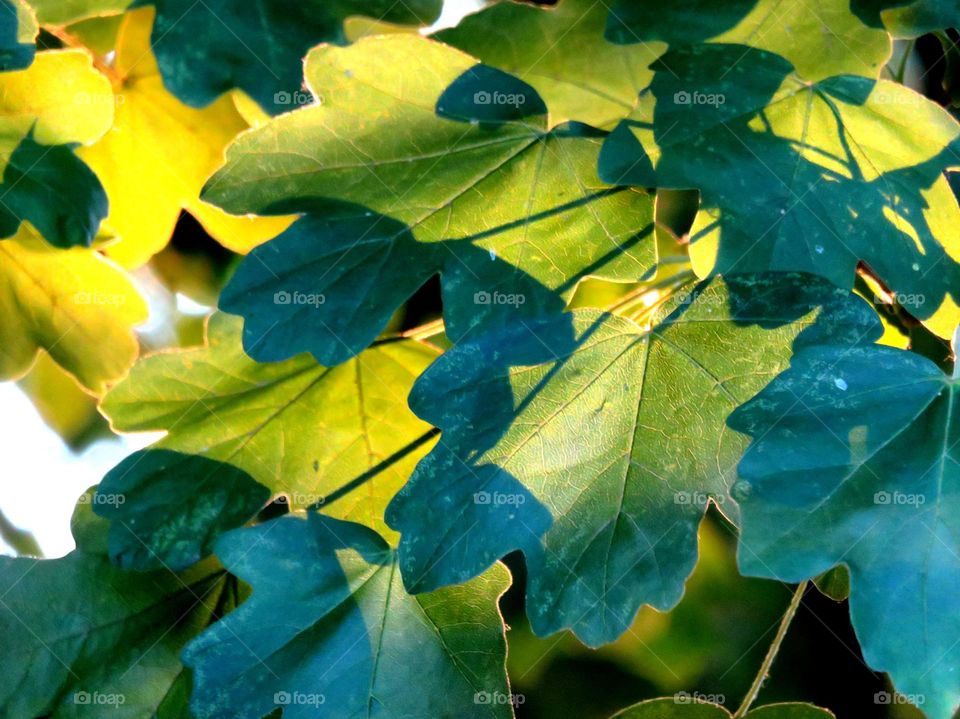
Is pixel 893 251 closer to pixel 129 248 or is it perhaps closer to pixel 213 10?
pixel 213 10

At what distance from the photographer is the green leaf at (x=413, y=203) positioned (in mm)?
826

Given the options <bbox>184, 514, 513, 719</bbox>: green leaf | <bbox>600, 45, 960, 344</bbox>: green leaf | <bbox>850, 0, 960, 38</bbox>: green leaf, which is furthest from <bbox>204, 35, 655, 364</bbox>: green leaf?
<bbox>850, 0, 960, 38</bbox>: green leaf

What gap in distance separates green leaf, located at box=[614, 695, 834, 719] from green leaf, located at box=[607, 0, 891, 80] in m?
0.61

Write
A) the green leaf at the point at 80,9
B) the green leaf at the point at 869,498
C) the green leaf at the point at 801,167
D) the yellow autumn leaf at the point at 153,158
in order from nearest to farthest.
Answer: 1. the green leaf at the point at 869,498
2. the green leaf at the point at 801,167
3. the green leaf at the point at 80,9
4. the yellow autumn leaf at the point at 153,158

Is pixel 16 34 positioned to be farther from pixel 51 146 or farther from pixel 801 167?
pixel 801 167

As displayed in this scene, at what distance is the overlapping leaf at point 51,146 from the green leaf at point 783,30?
582 millimetres

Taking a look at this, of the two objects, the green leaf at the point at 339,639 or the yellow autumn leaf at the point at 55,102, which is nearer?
the green leaf at the point at 339,639

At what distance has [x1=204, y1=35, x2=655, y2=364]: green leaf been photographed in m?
0.83

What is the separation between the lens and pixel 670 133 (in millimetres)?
790

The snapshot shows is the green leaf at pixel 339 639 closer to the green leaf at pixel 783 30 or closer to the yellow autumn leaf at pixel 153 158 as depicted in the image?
the yellow autumn leaf at pixel 153 158

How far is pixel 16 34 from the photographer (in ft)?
2.80

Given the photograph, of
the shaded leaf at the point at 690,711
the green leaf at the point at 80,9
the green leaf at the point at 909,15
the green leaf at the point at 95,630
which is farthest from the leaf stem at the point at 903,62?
the green leaf at the point at 95,630

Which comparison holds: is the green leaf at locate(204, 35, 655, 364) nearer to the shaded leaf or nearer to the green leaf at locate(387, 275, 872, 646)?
the green leaf at locate(387, 275, 872, 646)

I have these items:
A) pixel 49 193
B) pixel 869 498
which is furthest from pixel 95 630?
pixel 869 498
